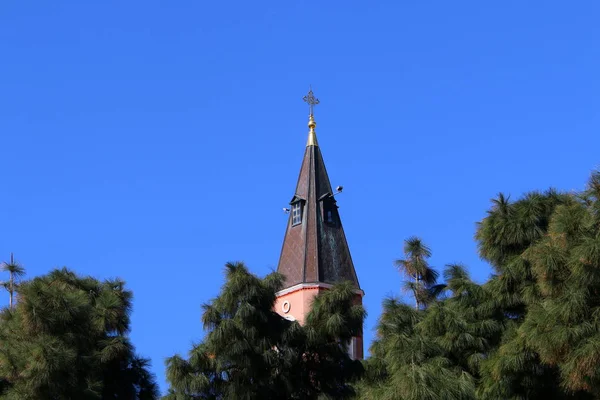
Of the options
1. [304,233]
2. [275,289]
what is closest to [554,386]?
[275,289]

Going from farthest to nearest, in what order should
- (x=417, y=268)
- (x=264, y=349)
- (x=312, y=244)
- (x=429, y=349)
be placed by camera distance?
(x=312, y=244) → (x=417, y=268) → (x=429, y=349) → (x=264, y=349)

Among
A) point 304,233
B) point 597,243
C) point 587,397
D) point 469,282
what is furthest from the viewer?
point 304,233

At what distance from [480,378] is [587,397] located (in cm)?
269

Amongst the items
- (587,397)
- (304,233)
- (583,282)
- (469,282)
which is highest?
(304,233)

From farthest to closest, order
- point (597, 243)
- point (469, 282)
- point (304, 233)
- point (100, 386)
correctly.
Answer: point (304, 233), point (469, 282), point (100, 386), point (597, 243)

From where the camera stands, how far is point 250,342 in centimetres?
1770

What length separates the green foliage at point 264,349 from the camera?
17.6 metres

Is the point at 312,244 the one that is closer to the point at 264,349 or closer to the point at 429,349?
the point at 429,349

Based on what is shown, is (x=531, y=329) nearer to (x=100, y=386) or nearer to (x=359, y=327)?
(x=359, y=327)

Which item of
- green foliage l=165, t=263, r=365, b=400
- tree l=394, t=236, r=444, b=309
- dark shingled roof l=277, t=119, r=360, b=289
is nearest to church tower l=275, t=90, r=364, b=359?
dark shingled roof l=277, t=119, r=360, b=289

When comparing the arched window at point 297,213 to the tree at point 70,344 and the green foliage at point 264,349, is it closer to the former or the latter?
the tree at point 70,344

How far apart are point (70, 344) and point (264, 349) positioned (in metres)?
4.66

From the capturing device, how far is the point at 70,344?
67.1 feet

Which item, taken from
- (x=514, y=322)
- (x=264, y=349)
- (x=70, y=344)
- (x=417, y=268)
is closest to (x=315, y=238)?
(x=417, y=268)
